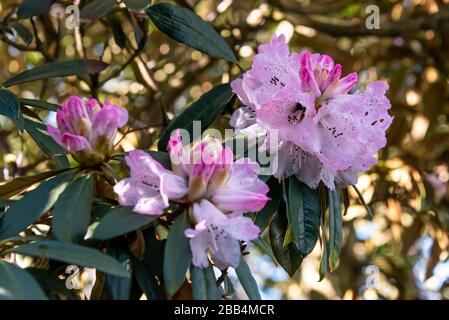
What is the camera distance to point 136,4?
105 centimetres

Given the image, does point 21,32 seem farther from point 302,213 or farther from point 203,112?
point 302,213

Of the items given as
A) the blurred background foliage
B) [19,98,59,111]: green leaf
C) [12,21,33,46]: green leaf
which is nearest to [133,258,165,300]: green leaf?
[19,98,59,111]: green leaf

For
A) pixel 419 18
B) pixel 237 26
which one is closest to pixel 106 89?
pixel 237 26

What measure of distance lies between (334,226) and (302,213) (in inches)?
2.3

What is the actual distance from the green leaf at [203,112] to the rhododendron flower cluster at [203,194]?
15 cm

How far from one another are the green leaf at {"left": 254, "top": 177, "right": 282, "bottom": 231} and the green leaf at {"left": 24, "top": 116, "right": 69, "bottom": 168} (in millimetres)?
281

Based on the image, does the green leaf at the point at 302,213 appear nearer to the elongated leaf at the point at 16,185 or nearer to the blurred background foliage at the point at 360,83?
the elongated leaf at the point at 16,185

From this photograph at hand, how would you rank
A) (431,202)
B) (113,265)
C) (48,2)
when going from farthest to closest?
(431,202) → (48,2) → (113,265)

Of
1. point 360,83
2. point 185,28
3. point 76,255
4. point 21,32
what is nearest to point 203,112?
point 185,28

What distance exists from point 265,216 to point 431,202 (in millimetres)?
974

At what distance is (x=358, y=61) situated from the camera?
2.23 metres

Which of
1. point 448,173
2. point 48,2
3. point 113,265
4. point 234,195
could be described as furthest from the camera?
point 448,173

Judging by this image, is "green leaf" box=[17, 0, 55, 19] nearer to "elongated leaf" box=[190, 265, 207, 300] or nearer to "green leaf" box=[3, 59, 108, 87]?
"green leaf" box=[3, 59, 108, 87]

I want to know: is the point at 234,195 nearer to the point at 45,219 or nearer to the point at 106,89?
the point at 45,219
